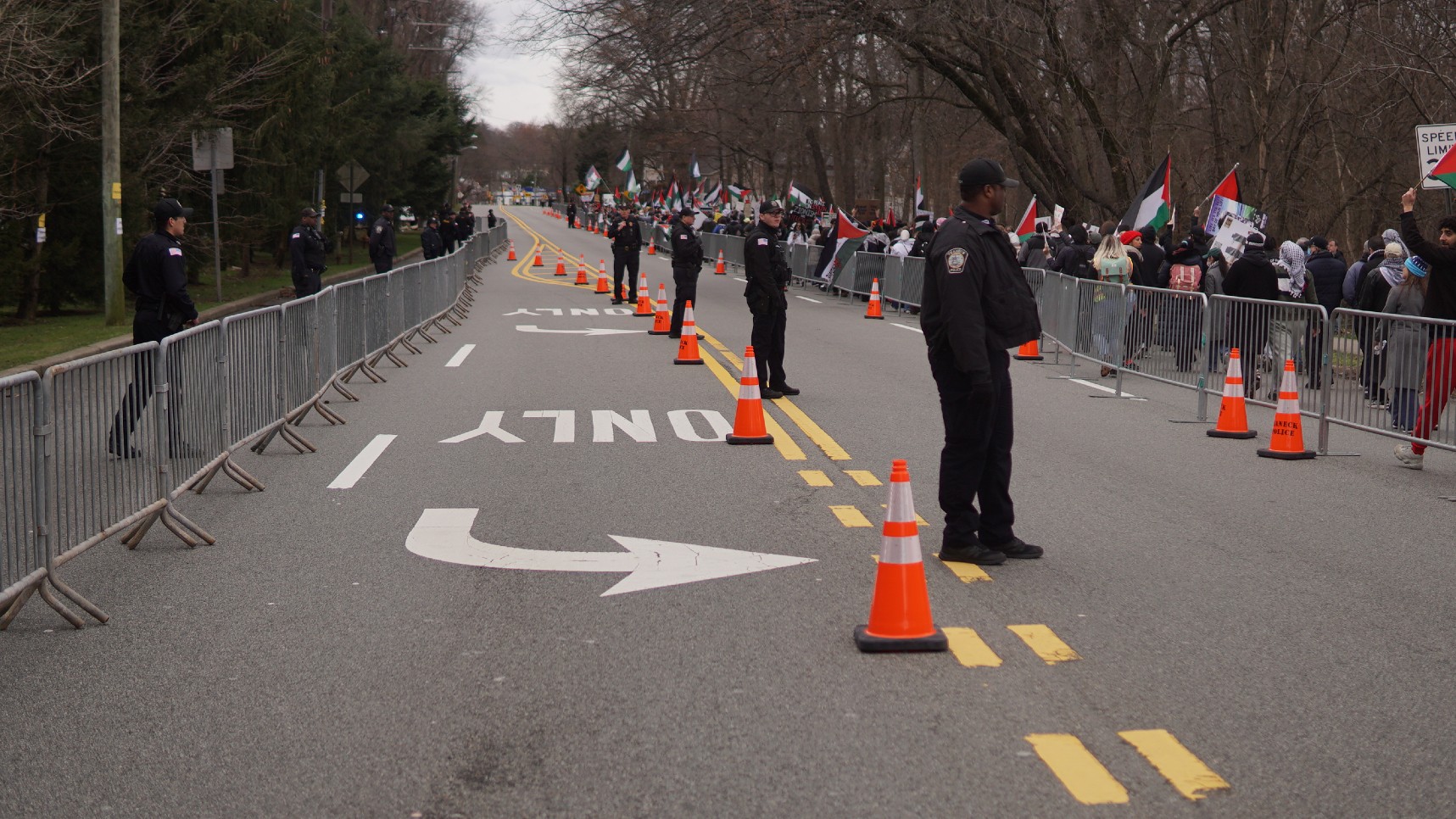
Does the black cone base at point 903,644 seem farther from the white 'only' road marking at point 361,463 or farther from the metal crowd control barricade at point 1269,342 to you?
the metal crowd control barricade at point 1269,342

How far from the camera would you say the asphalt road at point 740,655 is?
4.70 metres

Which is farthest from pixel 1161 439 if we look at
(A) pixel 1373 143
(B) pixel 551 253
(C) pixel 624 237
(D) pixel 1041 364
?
(B) pixel 551 253

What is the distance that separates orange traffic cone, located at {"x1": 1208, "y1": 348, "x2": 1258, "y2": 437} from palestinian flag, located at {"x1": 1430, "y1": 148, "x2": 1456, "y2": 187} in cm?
219

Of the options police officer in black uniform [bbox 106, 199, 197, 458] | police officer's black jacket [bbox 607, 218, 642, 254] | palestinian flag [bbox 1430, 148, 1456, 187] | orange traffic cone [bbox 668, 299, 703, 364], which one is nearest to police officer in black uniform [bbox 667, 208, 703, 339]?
orange traffic cone [bbox 668, 299, 703, 364]

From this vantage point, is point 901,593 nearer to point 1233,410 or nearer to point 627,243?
point 1233,410

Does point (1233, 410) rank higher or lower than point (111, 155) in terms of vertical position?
lower

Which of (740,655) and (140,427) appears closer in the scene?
(740,655)

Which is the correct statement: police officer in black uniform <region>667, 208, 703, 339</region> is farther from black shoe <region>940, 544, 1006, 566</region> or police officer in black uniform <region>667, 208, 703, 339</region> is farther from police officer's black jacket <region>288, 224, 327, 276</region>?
black shoe <region>940, 544, 1006, 566</region>

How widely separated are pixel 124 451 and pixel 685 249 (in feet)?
44.9

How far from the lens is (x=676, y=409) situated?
14125mm

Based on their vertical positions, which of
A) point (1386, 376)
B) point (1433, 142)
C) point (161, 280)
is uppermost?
point (1433, 142)

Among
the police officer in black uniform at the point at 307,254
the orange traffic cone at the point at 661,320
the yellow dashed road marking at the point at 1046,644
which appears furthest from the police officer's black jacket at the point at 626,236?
the yellow dashed road marking at the point at 1046,644

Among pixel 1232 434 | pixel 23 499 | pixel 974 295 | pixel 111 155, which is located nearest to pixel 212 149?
pixel 111 155

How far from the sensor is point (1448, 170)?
1262cm
